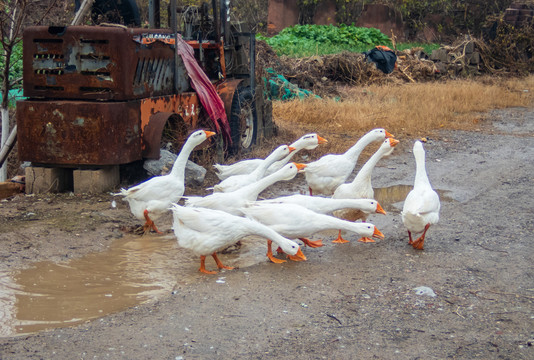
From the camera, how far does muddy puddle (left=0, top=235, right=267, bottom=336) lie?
434 centimetres

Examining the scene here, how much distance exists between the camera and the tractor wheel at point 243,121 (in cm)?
916

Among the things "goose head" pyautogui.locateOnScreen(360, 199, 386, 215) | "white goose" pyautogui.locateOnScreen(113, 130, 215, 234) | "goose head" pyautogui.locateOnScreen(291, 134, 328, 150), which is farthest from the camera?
"goose head" pyautogui.locateOnScreen(291, 134, 328, 150)

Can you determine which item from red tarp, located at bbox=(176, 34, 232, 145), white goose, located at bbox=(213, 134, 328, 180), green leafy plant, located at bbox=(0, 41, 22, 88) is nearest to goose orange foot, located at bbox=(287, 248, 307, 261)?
white goose, located at bbox=(213, 134, 328, 180)

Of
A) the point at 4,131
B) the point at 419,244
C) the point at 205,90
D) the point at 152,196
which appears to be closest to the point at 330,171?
the point at 419,244

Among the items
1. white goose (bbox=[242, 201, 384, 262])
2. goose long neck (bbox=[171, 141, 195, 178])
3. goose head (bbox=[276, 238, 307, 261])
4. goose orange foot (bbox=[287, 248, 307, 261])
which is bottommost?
goose orange foot (bbox=[287, 248, 307, 261])

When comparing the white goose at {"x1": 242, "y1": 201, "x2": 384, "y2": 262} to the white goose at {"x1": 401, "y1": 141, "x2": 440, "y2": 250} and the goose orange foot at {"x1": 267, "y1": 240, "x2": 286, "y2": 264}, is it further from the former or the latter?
the white goose at {"x1": 401, "y1": 141, "x2": 440, "y2": 250}

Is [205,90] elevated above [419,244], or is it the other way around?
[205,90]

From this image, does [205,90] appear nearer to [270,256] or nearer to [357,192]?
[357,192]

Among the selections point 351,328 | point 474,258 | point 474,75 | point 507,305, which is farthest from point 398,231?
point 474,75

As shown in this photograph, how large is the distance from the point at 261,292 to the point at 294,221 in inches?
34.5

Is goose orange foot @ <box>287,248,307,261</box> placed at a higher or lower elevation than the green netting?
lower

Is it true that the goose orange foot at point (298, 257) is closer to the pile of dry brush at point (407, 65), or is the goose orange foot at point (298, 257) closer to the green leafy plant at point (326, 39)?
Result: the pile of dry brush at point (407, 65)

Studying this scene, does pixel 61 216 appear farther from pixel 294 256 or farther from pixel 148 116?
pixel 294 256

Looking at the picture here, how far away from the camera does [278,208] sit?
5.48 metres
